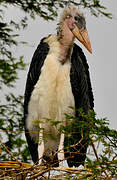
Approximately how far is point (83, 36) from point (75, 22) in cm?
25

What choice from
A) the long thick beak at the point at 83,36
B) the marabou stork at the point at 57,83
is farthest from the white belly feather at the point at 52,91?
the long thick beak at the point at 83,36

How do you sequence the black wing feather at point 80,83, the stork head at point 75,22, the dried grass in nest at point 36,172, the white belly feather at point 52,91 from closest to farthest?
the dried grass in nest at point 36,172, the white belly feather at point 52,91, the black wing feather at point 80,83, the stork head at point 75,22

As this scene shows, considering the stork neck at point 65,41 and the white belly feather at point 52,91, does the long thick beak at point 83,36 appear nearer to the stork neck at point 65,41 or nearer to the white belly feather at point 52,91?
the stork neck at point 65,41

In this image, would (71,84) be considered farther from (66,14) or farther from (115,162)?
(115,162)

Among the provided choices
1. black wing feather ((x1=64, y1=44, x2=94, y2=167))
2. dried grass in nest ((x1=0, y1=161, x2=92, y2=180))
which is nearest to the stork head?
black wing feather ((x1=64, y1=44, x2=94, y2=167))

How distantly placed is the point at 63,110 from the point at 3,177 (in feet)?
6.08

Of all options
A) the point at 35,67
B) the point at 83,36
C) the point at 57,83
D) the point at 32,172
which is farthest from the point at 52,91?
the point at 32,172

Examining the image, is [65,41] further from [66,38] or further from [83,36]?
[83,36]

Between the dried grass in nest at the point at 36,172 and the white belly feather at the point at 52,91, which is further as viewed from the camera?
the white belly feather at the point at 52,91

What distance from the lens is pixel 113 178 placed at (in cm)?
389

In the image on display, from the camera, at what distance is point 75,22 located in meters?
6.31

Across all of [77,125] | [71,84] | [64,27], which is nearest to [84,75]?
[71,84]

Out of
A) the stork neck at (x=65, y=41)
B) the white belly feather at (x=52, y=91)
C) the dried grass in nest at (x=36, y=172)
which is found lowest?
the dried grass in nest at (x=36, y=172)

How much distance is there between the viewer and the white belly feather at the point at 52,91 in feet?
19.4
